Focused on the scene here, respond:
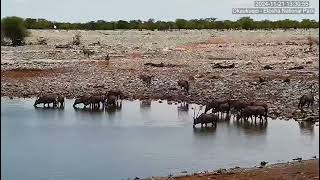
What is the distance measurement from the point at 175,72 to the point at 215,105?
1353 cm

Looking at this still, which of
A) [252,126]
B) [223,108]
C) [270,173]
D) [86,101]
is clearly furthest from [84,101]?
[270,173]

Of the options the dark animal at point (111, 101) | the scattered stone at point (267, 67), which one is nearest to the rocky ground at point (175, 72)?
the scattered stone at point (267, 67)

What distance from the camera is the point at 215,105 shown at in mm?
22578

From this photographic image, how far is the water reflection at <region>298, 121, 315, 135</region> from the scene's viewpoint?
19.0 m

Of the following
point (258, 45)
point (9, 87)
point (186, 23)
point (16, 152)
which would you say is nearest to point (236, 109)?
point (16, 152)

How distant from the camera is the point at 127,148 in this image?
55.7ft

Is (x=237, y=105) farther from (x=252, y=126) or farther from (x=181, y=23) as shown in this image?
(x=181, y=23)

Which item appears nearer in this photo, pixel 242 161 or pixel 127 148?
pixel 242 161

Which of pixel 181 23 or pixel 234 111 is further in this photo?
pixel 181 23

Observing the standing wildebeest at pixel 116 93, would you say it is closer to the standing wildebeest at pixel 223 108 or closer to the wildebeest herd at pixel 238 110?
the wildebeest herd at pixel 238 110

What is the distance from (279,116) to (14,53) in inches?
1211

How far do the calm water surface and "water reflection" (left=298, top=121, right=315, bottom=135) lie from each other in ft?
0.10

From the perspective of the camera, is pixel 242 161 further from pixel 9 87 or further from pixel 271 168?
pixel 9 87

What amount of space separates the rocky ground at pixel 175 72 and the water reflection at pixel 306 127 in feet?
2.04
